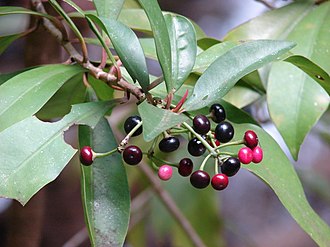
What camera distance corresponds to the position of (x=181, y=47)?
69cm

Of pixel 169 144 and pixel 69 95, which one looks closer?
pixel 169 144

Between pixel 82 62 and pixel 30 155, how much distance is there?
6.8 inches

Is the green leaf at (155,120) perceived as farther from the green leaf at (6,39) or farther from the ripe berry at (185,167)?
the green leaf at (6,39)

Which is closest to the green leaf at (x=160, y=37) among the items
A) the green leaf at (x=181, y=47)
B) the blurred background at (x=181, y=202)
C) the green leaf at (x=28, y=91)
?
the green leaf at (x=181, y=47)

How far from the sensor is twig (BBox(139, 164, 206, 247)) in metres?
1.40

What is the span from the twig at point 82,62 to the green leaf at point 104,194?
6 centimetres

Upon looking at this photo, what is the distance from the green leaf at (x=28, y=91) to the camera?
652 mm

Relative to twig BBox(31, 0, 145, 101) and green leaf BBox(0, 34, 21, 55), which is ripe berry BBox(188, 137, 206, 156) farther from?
green leaf BBox(0, 34, 21, 55)

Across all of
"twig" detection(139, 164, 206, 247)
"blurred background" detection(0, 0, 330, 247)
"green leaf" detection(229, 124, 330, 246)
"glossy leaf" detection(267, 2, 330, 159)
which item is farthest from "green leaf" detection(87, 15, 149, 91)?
"twig" detection(139, 164, 206, 247)

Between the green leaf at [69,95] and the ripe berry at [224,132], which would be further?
the green leaf at [69,95]

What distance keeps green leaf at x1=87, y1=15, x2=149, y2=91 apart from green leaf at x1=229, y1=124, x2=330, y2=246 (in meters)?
0.15

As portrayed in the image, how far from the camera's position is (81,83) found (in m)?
0.82

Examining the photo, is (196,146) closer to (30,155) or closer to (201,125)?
(201,125)

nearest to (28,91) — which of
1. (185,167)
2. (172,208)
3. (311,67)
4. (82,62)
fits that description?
(82,62)
